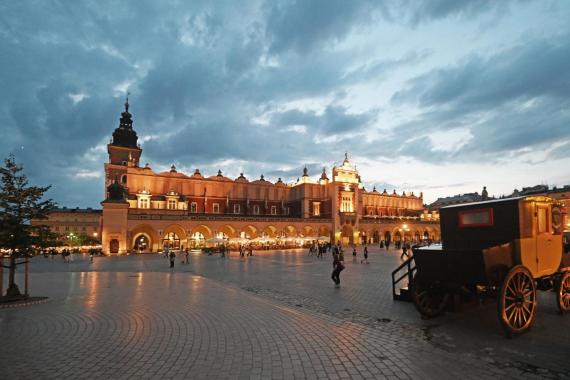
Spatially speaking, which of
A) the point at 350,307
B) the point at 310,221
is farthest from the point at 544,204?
the point at 310,221

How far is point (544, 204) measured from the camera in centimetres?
798

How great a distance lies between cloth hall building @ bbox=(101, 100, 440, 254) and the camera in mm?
44925

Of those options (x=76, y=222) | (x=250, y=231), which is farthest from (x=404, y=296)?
(x=76, y=222)

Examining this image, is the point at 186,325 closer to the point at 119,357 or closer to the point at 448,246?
the point at 119,357

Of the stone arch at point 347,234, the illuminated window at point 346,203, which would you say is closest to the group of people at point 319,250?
the stone arch at point 347,234

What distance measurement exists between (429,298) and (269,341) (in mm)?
4394

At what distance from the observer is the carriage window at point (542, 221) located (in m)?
7.78

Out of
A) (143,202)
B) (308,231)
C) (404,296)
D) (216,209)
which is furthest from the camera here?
(216,209)

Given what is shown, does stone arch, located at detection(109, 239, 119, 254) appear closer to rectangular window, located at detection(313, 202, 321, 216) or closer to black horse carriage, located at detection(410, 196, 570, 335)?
rectangular window, located at detection(313, 202, 321, 216)

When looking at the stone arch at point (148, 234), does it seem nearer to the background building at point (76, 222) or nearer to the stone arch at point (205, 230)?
the stone arch at point (205, 230)

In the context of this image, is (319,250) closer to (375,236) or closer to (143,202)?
(143,202)

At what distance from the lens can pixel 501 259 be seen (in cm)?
704

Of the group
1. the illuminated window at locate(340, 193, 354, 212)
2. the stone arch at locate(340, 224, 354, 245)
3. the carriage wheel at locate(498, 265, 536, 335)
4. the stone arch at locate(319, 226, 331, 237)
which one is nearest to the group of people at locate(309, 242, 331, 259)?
the stone arch at locate(319, 226, 331, 237)

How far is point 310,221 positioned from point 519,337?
55845 mm
